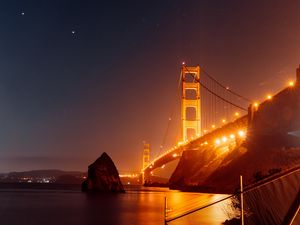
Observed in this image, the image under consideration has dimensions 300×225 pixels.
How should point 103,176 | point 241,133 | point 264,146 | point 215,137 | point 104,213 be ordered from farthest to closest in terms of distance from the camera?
point 103,176, point 215,137, point 241,133, point 264,146, point 104,213

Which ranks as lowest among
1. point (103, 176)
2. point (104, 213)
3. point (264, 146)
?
point (104, 213)

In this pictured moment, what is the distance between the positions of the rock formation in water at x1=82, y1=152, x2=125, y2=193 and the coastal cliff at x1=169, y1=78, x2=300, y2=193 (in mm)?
15864

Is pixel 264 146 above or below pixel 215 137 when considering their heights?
below

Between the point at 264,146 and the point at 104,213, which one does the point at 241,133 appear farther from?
the point at 104,213

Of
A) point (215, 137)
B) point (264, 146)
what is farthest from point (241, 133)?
point (264, 146)

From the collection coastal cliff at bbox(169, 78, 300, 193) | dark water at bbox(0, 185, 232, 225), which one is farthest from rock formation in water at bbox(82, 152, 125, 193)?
dark water at bbox(0, 185, 232, 225)

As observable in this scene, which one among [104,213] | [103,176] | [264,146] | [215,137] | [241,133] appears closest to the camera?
[104,213]

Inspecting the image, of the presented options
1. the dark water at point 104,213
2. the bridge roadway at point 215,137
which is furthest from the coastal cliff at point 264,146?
the dark water at point 104,213

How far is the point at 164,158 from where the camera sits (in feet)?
304

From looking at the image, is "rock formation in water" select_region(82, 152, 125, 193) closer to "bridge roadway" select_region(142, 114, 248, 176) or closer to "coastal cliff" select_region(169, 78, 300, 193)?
"bridge roadway" select_region(142, 114, 248, 176)

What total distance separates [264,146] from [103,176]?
3191 cm

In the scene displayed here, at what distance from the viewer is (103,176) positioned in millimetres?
75125

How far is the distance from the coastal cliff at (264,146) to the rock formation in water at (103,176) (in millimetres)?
15864

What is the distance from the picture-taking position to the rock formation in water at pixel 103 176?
7388cm
